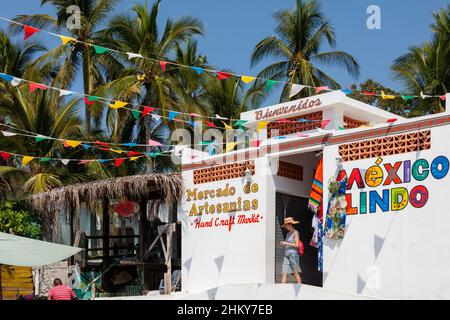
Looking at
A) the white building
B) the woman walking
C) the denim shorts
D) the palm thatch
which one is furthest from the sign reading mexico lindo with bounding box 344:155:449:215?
the palm thatch

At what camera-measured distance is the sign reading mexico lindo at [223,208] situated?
15523mm

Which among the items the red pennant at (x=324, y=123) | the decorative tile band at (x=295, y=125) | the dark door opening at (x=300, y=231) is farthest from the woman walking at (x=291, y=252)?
the decorative tile band at (x=295, y=125)

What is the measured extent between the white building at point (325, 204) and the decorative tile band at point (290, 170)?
0.08 feet

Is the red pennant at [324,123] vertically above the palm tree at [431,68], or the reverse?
the palm tree at [431,68]

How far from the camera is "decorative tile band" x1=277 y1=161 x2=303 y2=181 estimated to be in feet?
51.5

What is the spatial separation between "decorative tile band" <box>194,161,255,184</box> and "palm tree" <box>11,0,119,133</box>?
9.35 meters

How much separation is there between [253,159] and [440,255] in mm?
4903

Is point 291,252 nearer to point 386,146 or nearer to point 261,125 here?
point 386,146

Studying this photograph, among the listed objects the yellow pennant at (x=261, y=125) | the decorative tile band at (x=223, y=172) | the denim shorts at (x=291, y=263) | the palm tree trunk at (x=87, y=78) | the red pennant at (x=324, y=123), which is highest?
the palm tree trunk at (x=87, y=78)

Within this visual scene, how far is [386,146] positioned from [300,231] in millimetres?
3951

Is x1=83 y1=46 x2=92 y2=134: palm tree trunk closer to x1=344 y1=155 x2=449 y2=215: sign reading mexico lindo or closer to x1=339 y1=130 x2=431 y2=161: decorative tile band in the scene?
x1=339 y1=130 x2=431 y2=161: decorative tile band

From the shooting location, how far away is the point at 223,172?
1628 centimetres

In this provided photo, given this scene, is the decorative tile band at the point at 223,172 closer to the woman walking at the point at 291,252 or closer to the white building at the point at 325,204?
the white building at the point at 325,204

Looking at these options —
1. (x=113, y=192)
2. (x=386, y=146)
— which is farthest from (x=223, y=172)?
(x=386, y=146)
